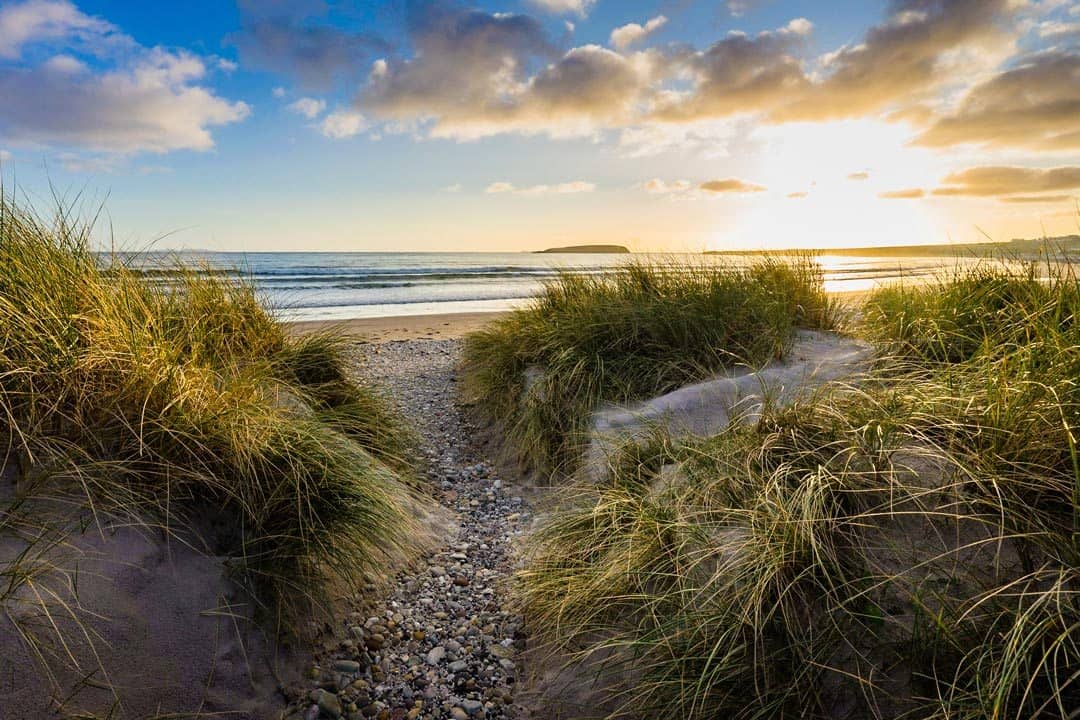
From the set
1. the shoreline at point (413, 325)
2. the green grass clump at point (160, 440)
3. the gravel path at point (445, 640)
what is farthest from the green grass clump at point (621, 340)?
the shoreline at point (413, 325)

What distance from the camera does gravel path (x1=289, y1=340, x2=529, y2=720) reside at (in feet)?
8.73

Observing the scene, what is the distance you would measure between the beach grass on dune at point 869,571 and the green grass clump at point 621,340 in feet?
6.21

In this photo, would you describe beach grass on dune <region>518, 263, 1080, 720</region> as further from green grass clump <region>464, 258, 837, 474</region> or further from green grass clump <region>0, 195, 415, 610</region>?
green grass clump <region>464, 258, 837, 474</region>

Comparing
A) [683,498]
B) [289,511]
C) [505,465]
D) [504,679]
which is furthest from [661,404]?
[289,511]

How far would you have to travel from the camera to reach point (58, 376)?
8.82ft

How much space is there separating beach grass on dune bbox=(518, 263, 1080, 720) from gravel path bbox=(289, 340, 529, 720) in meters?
0.35

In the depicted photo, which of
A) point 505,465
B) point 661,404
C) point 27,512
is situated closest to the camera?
point 27,512

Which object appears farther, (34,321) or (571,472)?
(571,472)

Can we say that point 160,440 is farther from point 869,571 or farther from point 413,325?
point 413,325

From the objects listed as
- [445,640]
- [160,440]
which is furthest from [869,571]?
[160,440]

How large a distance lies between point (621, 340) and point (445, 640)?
3.16 metres

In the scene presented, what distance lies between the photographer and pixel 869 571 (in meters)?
2.17

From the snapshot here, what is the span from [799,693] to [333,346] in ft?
15.0

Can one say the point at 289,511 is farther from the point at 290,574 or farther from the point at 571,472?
the point at 571,472
